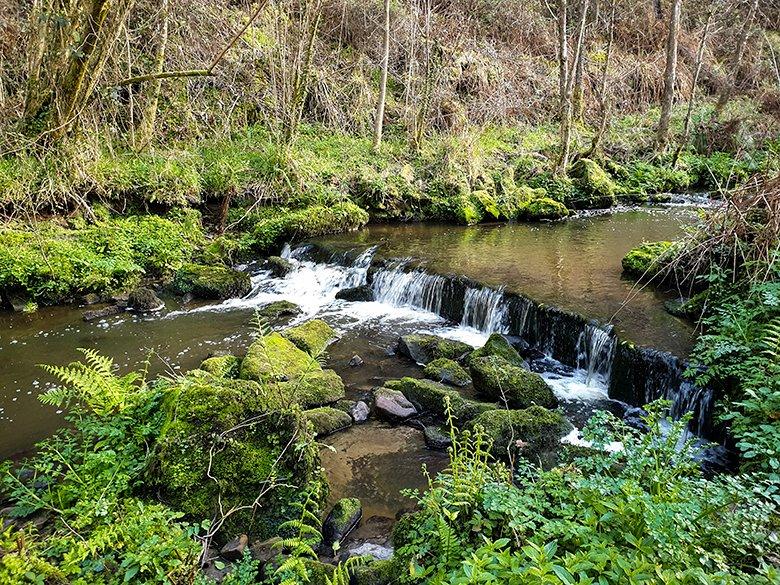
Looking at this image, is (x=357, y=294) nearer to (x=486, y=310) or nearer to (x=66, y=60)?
(x=486, y=310)

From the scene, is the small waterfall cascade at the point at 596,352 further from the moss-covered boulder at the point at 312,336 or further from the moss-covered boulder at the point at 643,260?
the moss-covered boulder at the point at 312,336

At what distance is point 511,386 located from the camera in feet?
20.6

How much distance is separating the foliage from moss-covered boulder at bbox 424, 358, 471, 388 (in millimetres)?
3400

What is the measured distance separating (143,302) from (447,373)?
590cm

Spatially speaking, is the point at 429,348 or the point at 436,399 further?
the point at 429,348

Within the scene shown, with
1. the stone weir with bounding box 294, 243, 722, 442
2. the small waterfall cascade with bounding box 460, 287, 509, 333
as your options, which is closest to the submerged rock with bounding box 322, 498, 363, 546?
the stone weir with bounding box 294, 243, 722, 442

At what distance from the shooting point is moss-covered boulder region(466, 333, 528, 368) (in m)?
7.17

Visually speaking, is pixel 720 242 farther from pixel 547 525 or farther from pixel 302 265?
pixel 302 265

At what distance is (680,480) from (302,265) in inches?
376

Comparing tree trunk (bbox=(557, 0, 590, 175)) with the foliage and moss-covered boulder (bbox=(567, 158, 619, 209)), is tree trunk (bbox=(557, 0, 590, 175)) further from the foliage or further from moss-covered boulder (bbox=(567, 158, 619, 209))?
the foliage

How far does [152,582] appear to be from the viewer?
119 inches

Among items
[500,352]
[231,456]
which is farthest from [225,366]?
[500,352]

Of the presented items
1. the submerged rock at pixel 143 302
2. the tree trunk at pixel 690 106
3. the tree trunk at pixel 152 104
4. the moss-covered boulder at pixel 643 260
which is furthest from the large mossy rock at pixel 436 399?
the tree trunk at pixel 690 106

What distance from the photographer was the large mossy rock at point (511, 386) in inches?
244
